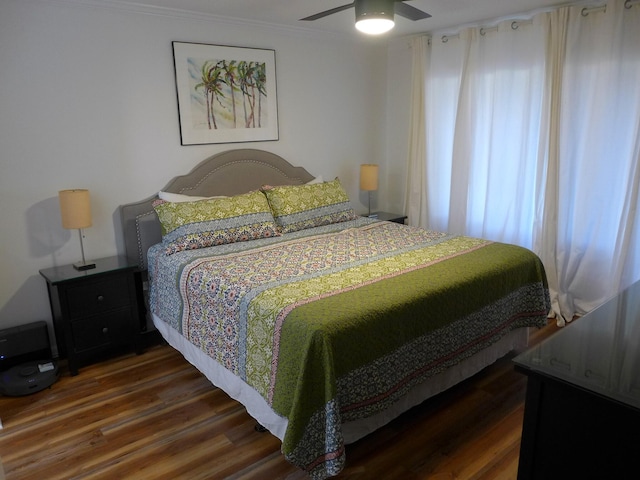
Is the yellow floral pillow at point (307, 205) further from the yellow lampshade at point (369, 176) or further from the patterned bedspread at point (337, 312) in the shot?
the yellow lampshade at point (369, 176)

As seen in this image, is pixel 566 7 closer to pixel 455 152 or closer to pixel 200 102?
pixel 455 152

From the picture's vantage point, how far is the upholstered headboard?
3291mm

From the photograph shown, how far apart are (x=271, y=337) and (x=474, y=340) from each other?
119cm

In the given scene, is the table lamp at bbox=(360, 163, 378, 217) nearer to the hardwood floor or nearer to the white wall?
the white wall

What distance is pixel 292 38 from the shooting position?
4.00 metres

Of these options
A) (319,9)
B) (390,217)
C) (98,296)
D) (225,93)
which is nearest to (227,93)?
(225,93)

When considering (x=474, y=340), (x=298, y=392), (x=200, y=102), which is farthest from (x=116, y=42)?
(x=474, y=340)

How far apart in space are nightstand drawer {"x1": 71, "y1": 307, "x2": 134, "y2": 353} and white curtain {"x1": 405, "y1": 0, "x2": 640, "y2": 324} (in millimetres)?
2949

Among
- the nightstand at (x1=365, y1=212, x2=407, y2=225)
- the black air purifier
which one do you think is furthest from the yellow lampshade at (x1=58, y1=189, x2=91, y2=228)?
the nightstand at (x1=365, y1=212, x2=407, y2=225)

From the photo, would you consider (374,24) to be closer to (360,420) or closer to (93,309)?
(360,420)

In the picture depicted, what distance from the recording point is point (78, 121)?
3059 millimetres

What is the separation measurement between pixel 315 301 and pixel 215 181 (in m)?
1.89

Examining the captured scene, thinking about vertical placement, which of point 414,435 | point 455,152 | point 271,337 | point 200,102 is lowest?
point 414,435

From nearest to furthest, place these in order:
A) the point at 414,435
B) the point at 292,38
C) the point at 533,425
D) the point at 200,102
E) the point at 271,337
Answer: the point at 533,425 → the point at 271,337 → the point at 414,435 → the point at 200,102 → the point at 292,38
